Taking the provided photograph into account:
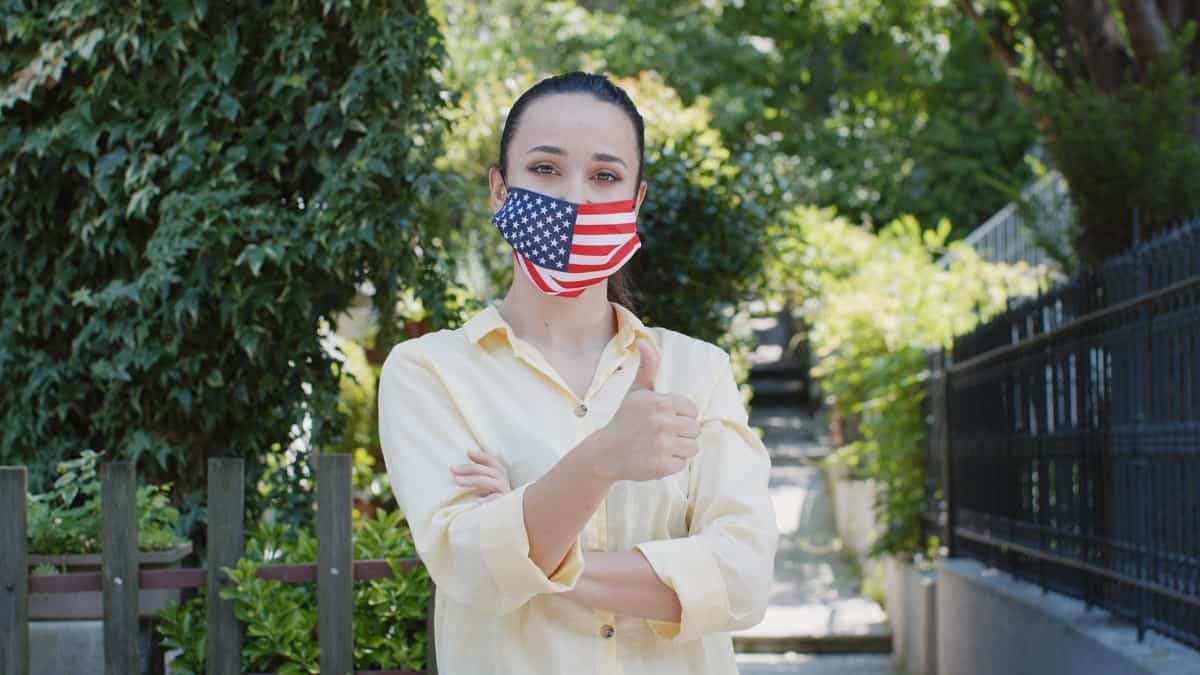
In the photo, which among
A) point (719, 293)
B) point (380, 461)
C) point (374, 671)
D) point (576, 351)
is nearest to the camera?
point (576, 351)

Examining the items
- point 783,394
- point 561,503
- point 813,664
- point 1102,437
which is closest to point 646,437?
point 561,503

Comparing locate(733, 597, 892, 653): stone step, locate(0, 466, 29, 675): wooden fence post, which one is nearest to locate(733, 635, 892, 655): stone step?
locate(733, 597, 892, 653): stone step

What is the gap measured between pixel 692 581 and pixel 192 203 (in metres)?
2.96

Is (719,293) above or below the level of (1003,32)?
below

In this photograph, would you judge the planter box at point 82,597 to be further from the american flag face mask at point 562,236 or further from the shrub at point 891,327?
the shrub at point 891,327

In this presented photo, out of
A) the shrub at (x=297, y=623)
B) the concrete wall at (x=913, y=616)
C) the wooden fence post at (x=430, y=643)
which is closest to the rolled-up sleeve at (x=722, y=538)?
the wooden fence post at (x=430, y=643)

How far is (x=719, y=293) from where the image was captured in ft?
23.6

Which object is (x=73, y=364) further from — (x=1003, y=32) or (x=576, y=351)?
(x=1003, y=32)

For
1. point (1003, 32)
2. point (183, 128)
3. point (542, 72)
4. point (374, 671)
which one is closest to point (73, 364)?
point (183, 128)

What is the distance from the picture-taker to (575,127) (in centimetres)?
221

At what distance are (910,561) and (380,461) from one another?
10.5ft

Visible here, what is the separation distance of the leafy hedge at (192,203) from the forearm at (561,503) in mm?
2758

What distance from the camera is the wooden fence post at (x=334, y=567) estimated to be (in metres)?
3.57

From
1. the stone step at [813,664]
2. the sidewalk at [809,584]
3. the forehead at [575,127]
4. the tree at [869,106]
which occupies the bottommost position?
the stone step at [813,664]
